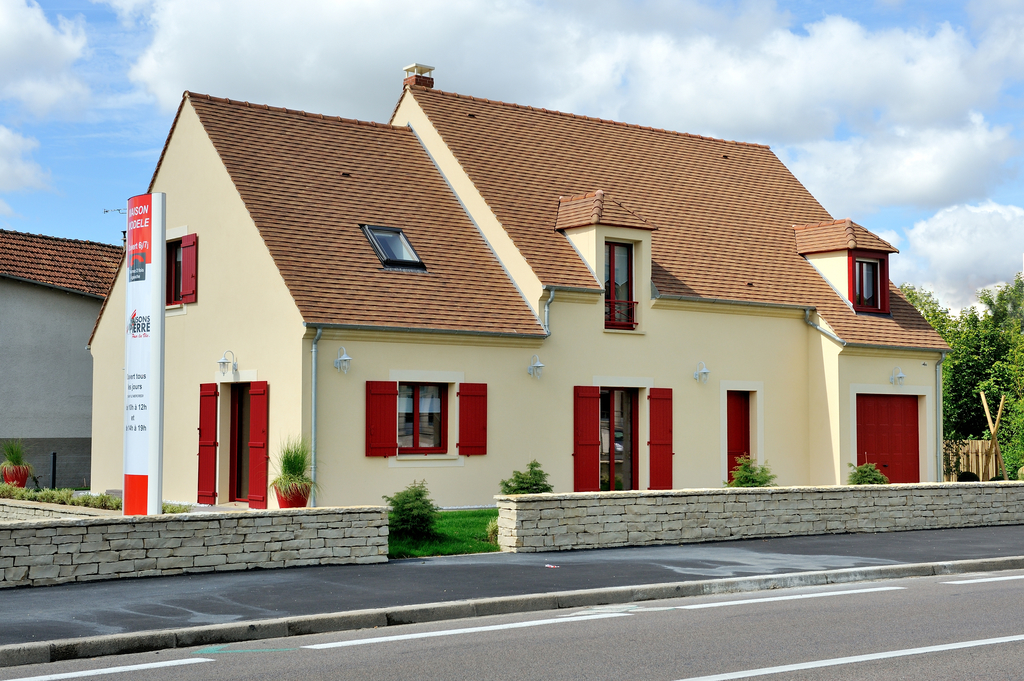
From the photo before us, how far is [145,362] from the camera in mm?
14484

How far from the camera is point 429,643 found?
897 cm

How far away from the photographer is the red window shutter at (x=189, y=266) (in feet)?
69.9

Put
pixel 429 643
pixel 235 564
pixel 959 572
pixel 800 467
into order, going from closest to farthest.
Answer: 1. pixel 429 643
2. pixel 235 564
3. pixel 959 572
4. pixel 800 467

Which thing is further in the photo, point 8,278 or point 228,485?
point 8,278

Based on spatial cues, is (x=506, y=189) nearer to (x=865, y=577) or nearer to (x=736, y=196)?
(x=736, y=196)

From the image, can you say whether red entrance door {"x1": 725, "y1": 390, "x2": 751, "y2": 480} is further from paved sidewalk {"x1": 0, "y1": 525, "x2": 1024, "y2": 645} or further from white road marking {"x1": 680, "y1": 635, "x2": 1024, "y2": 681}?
white road marking {"x1": 680, "y1": 635, "x2": 1024, "y2": 681}

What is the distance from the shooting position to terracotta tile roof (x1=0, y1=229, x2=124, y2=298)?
26562 mm

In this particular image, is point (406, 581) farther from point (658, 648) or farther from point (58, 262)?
point (58, 262)

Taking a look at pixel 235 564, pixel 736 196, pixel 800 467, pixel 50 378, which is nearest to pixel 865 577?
pixel 235 564

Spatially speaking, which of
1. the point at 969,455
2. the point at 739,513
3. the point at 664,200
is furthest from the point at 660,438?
the point at 969,455

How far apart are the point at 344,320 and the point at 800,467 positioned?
11.1m

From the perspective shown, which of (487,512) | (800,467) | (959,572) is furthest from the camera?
(800,467)

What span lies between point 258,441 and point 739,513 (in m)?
8.25

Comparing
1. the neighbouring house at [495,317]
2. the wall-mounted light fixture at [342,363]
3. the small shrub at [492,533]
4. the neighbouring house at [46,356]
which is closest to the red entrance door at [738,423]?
the neighbouring house at [495,317]
